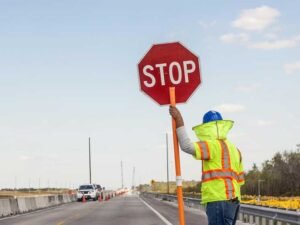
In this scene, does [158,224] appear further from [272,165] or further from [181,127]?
[272,165]

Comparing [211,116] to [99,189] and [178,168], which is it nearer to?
[178,168]

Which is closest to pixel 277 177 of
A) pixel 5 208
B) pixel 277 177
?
pixel 277 177

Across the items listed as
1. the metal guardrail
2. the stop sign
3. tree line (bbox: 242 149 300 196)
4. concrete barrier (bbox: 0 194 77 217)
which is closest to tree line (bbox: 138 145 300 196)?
tree line (bbox: 242 149 300 196)

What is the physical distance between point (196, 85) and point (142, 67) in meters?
0.66

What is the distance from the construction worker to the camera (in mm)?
6027

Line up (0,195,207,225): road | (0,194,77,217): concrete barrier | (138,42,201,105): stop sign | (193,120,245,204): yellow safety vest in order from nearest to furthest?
(193,120,245,204): yellow safety vest, (138,42,201,105): stop sign, (0,195,207,225): road, (0,194,77,217): concrete barrier

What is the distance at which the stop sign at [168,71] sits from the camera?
6.50 metres

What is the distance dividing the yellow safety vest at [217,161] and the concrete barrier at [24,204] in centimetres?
2584

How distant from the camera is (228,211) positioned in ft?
20.2

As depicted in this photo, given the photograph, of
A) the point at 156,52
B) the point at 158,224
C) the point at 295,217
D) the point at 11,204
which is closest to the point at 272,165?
the point at 11,204

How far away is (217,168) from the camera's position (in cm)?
613

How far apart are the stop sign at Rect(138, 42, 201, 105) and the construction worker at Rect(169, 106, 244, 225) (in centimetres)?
49

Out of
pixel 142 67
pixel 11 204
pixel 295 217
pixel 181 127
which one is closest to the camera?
pixel 181 127

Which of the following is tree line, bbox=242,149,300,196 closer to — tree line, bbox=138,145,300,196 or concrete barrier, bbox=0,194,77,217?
tree line, bbox=138,145,300,196
